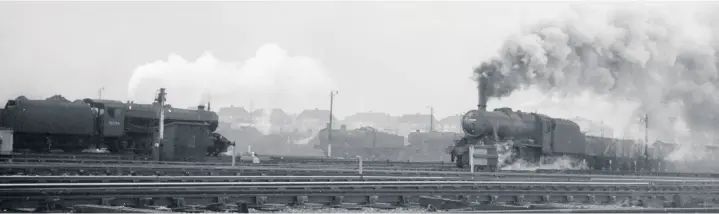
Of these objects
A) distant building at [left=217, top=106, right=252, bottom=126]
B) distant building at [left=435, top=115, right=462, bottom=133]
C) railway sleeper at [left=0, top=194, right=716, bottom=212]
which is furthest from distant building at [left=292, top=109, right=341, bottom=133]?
railway sleeper at [left=0, top=194, right=716, bottom=212]

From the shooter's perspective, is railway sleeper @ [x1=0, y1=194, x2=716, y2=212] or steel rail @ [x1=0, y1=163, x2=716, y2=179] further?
steel rail @ [x1=0, y1=163, x2=716, y2=179]

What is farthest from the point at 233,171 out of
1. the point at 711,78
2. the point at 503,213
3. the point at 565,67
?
the point at 711,78

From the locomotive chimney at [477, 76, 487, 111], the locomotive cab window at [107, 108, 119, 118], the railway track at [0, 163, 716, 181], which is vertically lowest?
the railway track at [0, 163, 716, 181]

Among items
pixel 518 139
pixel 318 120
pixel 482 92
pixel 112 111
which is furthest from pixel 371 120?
pixel 518 139

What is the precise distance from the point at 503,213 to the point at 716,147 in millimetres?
47035

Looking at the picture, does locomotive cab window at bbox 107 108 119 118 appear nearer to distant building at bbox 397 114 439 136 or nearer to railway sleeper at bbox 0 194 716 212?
railway sleeper at bbox 0 194 716 212

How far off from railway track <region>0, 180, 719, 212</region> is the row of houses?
342 feet

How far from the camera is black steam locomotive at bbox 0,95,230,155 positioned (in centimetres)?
Answer: 3859

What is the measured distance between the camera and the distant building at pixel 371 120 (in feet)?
566

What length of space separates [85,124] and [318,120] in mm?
116048

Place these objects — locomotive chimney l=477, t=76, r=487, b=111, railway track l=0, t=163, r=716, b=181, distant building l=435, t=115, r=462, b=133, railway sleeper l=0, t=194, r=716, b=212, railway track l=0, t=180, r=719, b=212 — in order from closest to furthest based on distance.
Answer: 1. railway track l=0, t=180, r=719, b=212
2. railway sleeper l=0, t=194, r=716, b=212
3. railway track l=0, t=163, r=716, b=181
4. locomotive chimney l=477, t=76, r=487, b=111
5. distant building l=435, t=115, r=462, b=133

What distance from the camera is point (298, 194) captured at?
19.8 m

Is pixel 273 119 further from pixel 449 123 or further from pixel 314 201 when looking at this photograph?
pixel 314 201

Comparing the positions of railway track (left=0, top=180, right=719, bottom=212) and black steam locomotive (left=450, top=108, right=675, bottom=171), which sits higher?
black steam locomotive (left=450, top=108, right=675, bottom=171)
